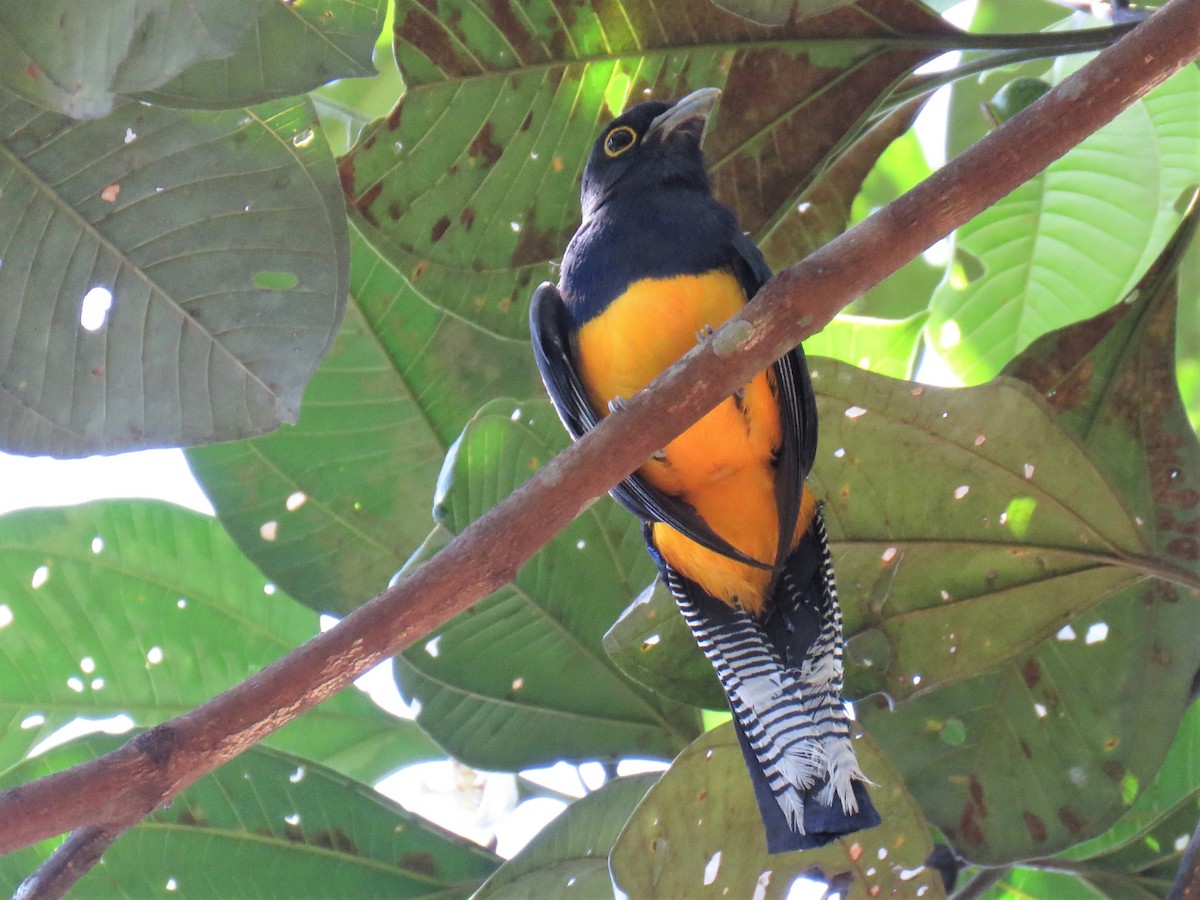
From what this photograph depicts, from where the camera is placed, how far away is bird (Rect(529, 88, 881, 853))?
236cm

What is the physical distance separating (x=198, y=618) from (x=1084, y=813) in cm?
210

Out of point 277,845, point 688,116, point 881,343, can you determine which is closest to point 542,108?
point 688,116

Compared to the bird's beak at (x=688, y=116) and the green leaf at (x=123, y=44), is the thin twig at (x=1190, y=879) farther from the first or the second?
the green leaf at (x=123, y=44)

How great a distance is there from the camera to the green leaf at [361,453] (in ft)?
9.59

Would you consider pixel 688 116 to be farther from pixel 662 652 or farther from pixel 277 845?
pixel 277 845

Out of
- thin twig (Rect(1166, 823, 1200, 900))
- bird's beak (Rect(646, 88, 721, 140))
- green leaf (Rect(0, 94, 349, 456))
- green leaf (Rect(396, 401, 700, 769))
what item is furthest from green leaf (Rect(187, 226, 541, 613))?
thin twig (Rect(1166, 823, 1200, 900))

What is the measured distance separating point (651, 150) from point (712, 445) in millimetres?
678

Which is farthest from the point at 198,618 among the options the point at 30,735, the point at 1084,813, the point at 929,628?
the point at 1084,813

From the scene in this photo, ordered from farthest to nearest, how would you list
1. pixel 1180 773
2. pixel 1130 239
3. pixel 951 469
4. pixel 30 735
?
1. pixel 1130 239
2. pixel 30 735
3. pixel 1180 773
4. pixel 951 469

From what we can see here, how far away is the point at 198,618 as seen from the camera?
3203 millimetres

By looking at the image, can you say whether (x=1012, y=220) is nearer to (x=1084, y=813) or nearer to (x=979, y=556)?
(x=979, y=556)

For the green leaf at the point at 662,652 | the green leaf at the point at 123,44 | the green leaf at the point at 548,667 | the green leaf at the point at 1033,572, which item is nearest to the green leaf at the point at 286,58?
the green leaf at the point at 123,44

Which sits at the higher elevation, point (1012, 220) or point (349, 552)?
point (1012, 220)

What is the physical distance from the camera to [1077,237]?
3406 mm
